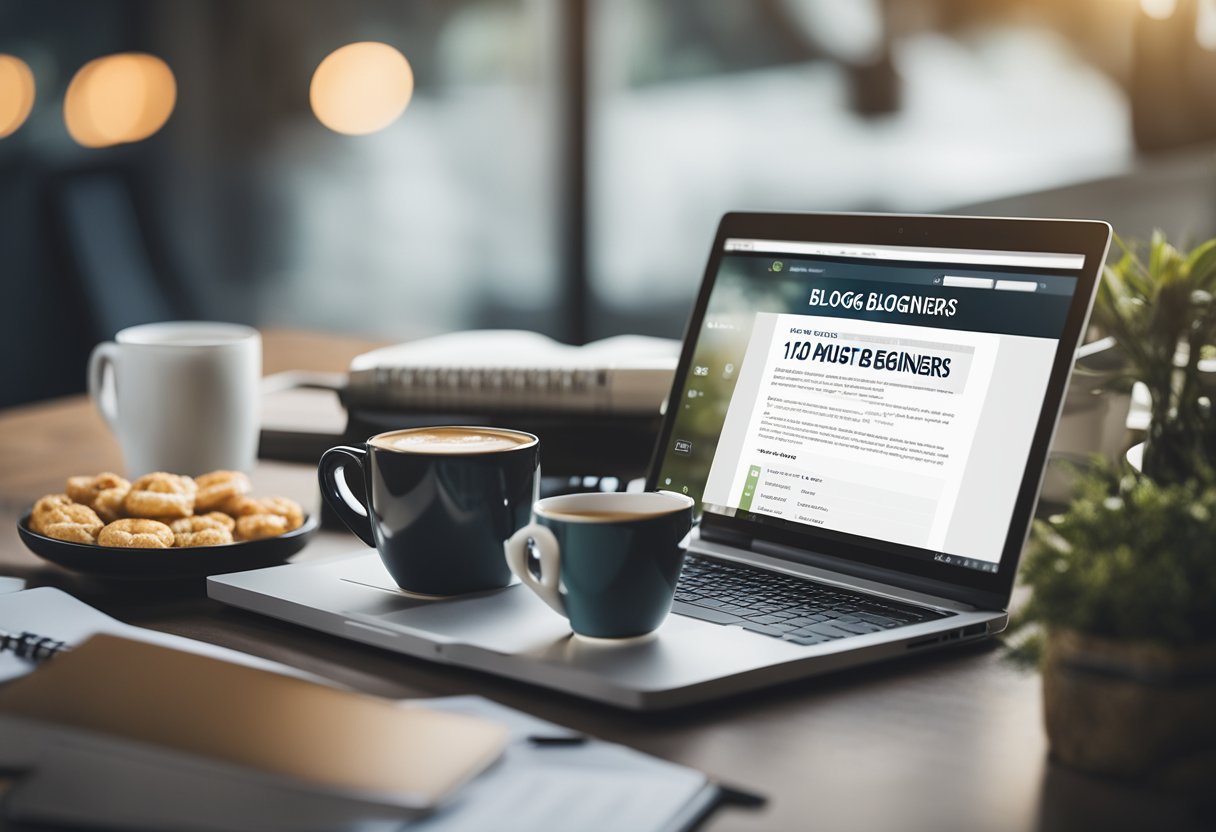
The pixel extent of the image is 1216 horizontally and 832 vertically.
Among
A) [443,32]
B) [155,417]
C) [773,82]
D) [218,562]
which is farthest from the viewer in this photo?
[443,32]

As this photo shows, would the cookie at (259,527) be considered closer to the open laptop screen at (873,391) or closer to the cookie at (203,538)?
the cookie at (203,538)

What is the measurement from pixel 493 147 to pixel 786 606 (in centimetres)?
337

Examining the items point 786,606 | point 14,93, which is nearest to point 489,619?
point 786,606

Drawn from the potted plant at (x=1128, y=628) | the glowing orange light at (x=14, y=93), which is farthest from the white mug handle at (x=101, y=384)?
the glowing orange light at (x=14, y=93)

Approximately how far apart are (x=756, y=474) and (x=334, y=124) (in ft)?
11.3

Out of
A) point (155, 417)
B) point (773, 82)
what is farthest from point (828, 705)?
point (773, 82)

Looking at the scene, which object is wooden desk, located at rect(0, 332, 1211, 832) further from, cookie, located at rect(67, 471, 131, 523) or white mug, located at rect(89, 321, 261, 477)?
white mug, located at rect(89, 321, 261, 477)

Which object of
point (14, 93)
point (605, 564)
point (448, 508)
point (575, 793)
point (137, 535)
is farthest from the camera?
point (14, 93)

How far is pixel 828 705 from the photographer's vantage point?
2.25 ft

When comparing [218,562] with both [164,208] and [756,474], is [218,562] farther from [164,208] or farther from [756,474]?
[164,208]

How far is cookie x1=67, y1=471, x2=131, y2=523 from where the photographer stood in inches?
38.4

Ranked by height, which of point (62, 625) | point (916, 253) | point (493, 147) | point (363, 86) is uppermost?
point (363, 86)

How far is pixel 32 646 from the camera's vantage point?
0.73 meters

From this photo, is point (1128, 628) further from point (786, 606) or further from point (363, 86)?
point (363, 86)
